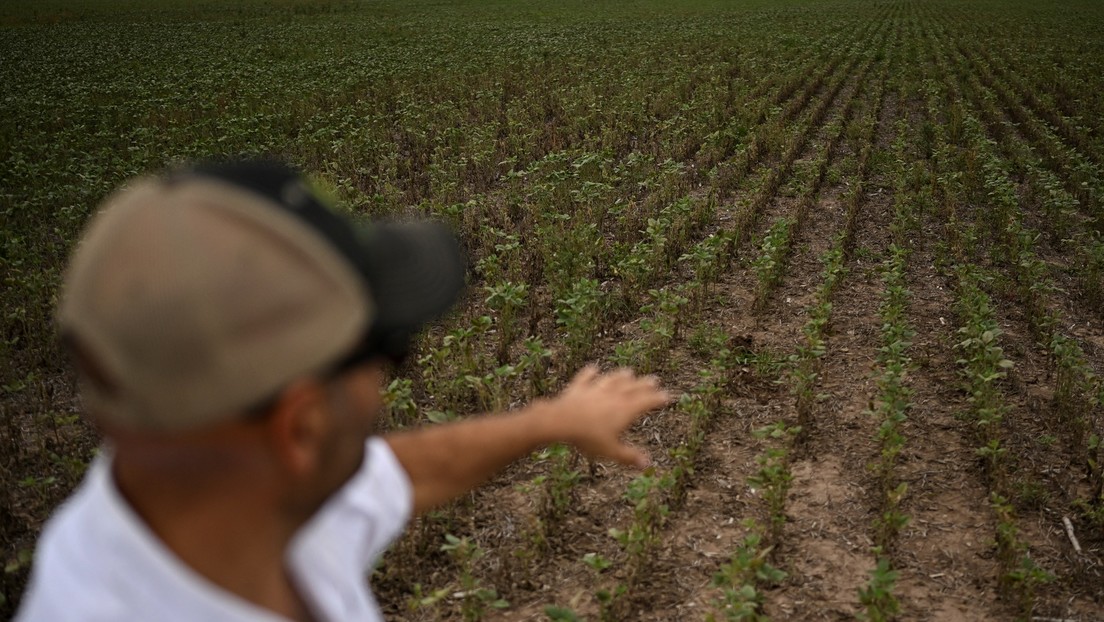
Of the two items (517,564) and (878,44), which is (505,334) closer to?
(517,564)

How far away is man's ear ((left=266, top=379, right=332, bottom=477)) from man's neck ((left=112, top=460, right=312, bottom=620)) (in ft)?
0.21

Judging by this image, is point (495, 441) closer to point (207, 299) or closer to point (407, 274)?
point (407, 274)

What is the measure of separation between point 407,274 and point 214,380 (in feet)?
1.10

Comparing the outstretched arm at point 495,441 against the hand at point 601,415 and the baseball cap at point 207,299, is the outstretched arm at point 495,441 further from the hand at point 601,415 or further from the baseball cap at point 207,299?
the baseball cap at point 207,299

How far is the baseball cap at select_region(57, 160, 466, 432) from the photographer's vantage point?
90 cm

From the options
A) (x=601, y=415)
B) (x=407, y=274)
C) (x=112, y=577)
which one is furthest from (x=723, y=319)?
(x=112, y=577)

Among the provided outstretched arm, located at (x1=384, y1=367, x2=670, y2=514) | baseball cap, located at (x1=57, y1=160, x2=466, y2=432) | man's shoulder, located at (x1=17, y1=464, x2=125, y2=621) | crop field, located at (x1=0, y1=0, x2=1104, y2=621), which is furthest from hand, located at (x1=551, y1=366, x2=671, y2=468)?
crop field, located at (x1=0, y1=0, x2=1104, y2=621)

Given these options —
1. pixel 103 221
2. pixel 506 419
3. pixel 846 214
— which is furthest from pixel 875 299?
pixel 103 221

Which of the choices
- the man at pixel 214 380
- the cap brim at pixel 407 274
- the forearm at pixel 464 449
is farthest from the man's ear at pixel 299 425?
the forearm at pixel 464 449

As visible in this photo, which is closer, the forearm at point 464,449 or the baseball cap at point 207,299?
the baseball cap at point 207,299

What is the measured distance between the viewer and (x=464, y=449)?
1635 mm

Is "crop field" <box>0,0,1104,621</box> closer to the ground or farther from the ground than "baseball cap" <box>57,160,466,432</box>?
closer to the ground

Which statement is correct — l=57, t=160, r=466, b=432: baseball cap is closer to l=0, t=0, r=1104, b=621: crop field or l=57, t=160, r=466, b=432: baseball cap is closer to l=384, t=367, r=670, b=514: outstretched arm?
l=384, t=367, r=670, b=514: outstretched arm

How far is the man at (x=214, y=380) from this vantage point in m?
0.90
